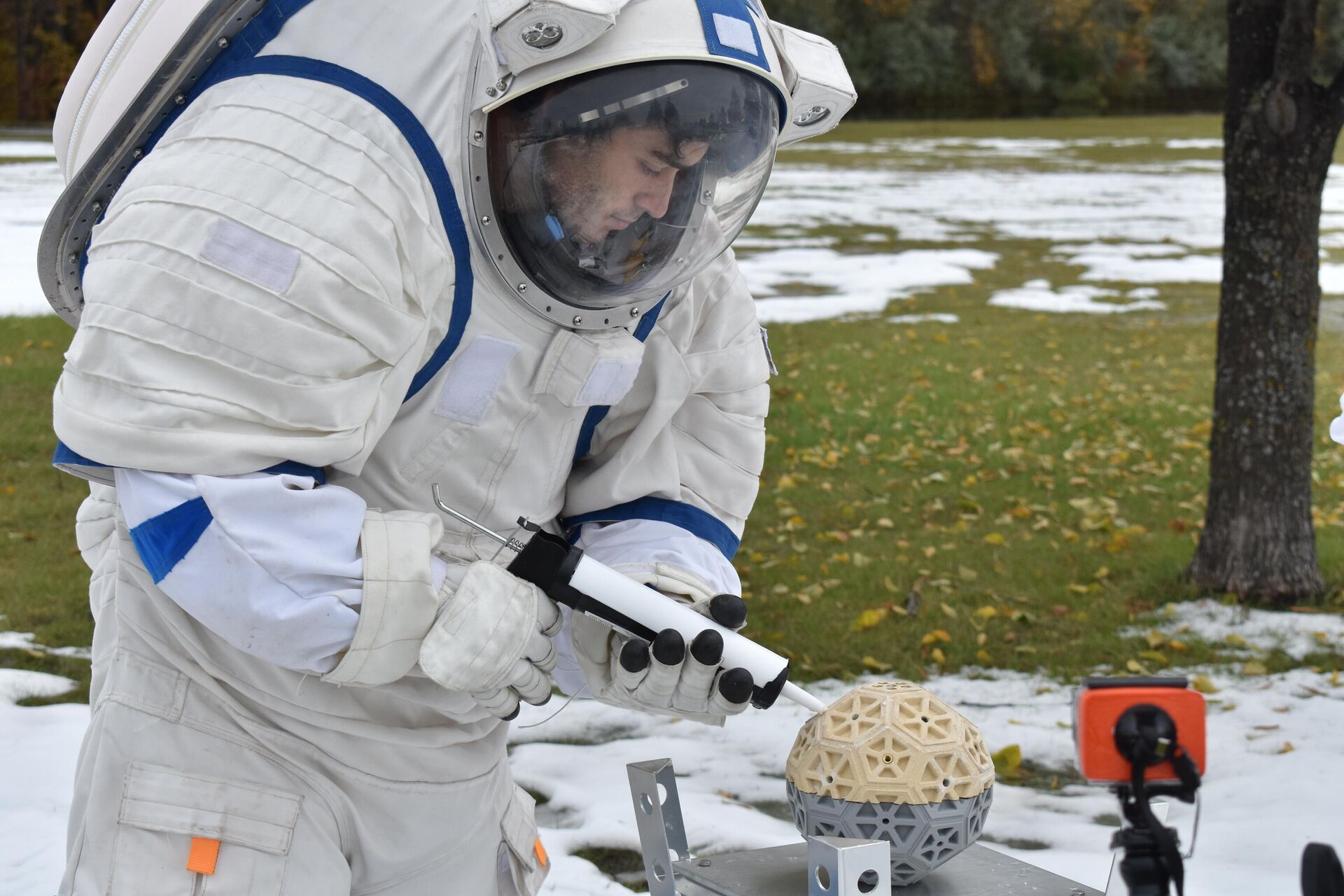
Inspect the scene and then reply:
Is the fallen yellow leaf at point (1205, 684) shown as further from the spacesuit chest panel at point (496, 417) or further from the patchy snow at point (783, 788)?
the spacesuit chest panel at point (496, 417)

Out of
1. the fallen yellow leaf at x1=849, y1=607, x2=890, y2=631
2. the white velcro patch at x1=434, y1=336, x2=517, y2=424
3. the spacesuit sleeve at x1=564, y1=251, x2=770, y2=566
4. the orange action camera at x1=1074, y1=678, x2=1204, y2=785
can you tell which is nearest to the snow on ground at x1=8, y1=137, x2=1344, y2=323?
the fallen yellow leaf at x1=849, y1=607, x2=890, y2=631

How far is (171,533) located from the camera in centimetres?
172

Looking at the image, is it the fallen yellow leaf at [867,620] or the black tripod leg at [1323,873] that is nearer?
the black tripod leg at [1323,873]

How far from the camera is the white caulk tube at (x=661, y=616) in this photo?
1982 millimetres

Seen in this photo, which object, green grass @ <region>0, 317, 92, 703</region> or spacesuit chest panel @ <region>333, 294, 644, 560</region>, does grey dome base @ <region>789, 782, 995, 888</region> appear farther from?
green grass @ <region>0, 317, 92, 703</region>

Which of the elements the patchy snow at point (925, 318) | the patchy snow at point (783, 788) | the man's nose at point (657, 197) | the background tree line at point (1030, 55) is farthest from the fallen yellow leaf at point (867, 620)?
the background tree line at point (1030, 55)

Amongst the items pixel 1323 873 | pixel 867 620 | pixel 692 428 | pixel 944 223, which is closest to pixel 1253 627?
pixel 867 620

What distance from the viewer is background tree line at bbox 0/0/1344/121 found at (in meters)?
42.8

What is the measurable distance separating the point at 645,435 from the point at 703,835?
180cm

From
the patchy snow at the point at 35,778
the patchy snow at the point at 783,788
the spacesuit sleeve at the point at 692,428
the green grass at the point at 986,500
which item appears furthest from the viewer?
the green grass at the point at 986,500

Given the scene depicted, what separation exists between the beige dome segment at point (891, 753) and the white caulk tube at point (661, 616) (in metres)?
0.12

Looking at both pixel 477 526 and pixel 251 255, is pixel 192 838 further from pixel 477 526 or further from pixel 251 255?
pixel 251 255

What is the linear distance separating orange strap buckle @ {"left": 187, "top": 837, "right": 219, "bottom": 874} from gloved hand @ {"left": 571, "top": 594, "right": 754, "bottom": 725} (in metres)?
0.60

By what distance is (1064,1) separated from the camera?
144 ft
